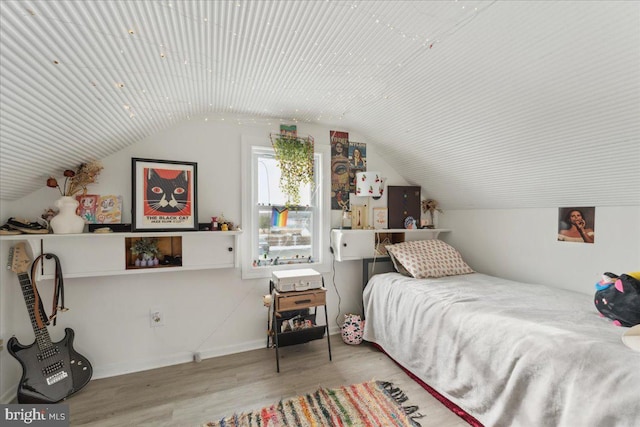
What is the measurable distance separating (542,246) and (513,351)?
53.7 inches

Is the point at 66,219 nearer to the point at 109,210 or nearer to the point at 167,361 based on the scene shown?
the point at 109,210

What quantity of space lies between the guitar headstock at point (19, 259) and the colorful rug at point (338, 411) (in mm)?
1598

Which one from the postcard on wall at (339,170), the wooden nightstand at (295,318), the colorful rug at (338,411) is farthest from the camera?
the postcard on wall at (339,170)

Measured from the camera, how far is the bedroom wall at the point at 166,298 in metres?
2.02

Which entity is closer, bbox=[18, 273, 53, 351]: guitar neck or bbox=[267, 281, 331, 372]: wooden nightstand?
bbox=[18, 273, 53, 351]: guitar neck

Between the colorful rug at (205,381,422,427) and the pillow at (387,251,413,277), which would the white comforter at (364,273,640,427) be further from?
the colorful rug at (205,381,422,427)

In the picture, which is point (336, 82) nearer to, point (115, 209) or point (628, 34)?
point (628, 34)

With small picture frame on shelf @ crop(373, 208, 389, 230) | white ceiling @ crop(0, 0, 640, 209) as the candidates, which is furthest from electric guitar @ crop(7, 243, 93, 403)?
small picture frame on shelf @ crop(373, 208, 389, 230)

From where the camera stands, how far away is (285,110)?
8.11ft

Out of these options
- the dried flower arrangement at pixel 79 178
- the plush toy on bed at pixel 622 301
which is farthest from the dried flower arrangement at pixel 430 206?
the dried flower arrangement at pixel 79 178

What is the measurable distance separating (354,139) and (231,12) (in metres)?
1.99

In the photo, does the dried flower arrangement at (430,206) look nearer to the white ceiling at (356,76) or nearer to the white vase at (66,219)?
the white ceiling at (356,76)

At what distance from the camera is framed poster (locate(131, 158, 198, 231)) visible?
2207 mm

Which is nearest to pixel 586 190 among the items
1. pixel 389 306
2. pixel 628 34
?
pixel 628 34
